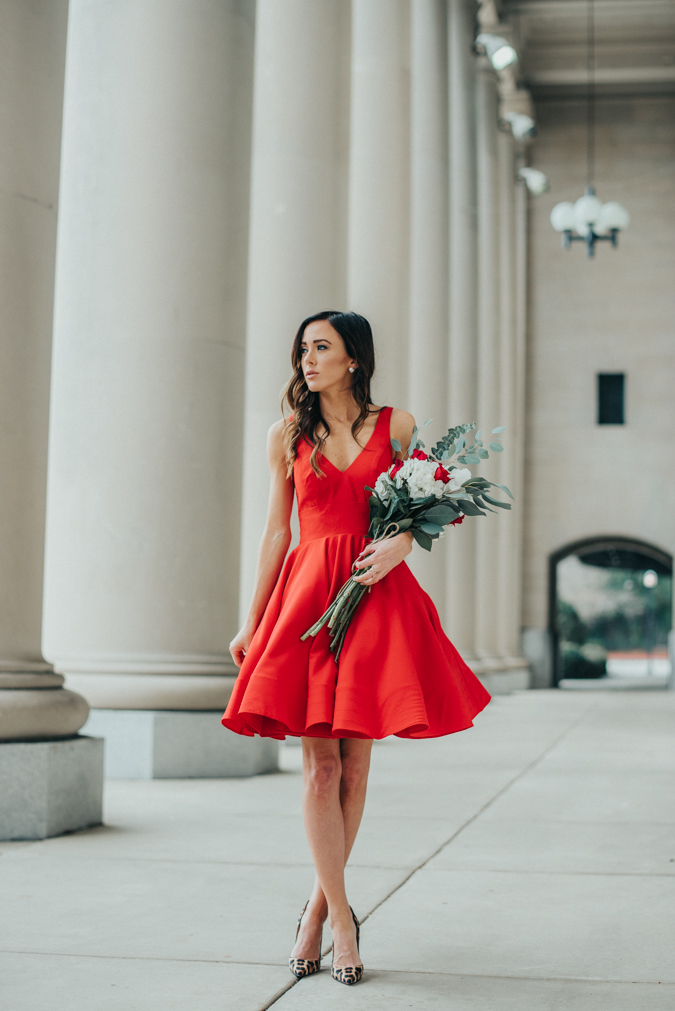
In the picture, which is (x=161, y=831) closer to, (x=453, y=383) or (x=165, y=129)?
(x=165, y=129)

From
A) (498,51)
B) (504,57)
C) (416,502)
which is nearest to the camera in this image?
(416,502)

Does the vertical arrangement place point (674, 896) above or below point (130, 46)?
below

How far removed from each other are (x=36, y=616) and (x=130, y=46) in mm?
5583

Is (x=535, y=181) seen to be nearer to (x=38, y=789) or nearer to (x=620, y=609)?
(x=38, y=789)

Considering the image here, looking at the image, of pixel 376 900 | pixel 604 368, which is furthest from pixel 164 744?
pixel 604 368

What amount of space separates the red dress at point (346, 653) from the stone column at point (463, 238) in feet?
64.5

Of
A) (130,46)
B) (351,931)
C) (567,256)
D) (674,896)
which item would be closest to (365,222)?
(130,46)

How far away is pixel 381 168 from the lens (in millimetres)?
17141

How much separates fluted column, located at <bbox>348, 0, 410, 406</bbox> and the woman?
11.7 m

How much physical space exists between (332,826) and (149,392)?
6.26m

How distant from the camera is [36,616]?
24.8 ft

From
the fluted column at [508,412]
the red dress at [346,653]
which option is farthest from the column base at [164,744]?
the fluted column at [508,412]

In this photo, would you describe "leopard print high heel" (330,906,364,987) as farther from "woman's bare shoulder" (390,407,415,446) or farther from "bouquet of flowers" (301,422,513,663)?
"woman's bare shoulder" (390,407,415,446)

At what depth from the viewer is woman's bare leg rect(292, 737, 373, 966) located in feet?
14.4
